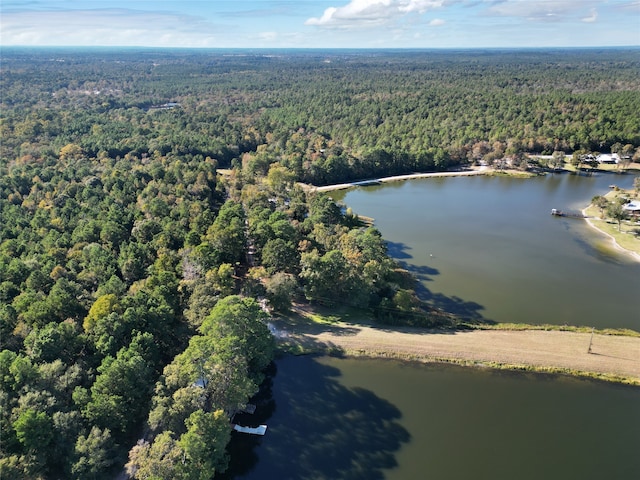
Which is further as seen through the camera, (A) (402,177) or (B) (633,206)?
(A) (402,177)

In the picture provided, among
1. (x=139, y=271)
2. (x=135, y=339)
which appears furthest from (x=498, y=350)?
(x=139, y=271)

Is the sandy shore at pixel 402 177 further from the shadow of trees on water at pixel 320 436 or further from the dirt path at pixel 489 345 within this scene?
the shadow of trees on water at pixel 320 436

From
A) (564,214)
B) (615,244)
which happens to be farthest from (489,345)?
(564,214)

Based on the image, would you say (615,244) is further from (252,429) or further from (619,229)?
(252,429)

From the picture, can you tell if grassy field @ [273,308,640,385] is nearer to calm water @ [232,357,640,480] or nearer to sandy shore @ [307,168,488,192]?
calm water @ [232,357,640,480]

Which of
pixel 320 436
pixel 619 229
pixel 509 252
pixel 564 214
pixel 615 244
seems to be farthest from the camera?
pixel 564 214

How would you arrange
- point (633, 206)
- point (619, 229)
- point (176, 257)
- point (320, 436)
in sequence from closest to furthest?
point (320, 436) → point (176, 257) → point (619, 229) → point (633, 206)
